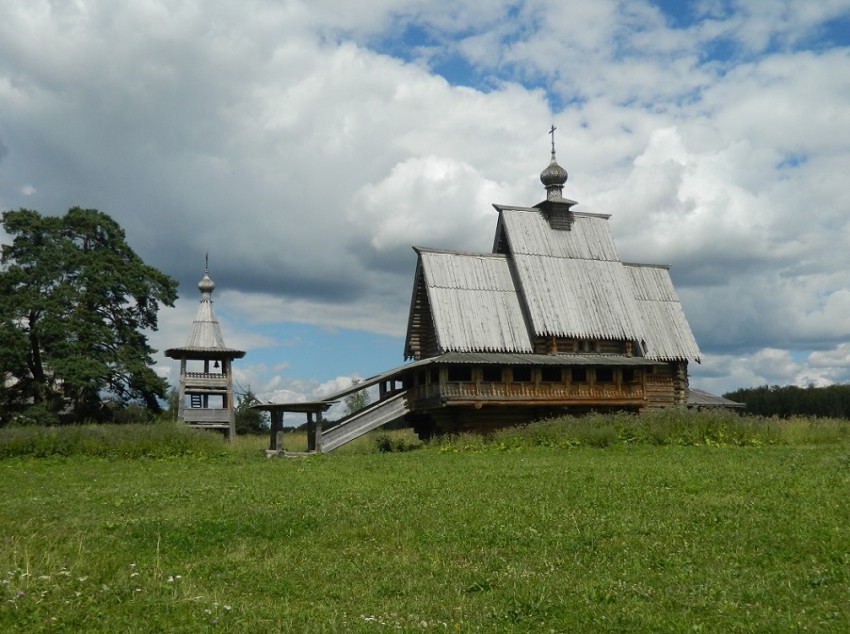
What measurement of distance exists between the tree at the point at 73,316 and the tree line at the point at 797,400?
158ft

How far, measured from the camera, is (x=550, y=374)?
32469 millimetres

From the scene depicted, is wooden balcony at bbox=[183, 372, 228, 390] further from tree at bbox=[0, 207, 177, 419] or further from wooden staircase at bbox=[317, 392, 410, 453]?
wooden staircase at bbox=[317, 392, 410, 453]

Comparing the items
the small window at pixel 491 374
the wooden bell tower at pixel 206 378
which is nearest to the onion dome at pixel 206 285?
the wooden bell tower at pixel 206 378

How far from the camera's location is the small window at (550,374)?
32.0m

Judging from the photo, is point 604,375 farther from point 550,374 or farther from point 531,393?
point 531,393

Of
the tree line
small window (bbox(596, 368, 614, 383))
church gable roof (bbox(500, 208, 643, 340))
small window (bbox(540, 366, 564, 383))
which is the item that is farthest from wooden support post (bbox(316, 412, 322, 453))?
the tree line

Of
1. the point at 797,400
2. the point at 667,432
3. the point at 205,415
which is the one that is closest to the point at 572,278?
the point at 667,432

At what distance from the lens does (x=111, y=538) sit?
34.0ft

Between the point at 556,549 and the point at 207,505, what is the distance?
609 cm

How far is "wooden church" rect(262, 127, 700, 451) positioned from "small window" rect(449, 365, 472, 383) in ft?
0.18

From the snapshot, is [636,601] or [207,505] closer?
[636,601]

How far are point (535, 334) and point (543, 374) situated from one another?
5.98 ft

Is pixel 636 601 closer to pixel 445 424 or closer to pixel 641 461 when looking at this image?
pixel 641 461

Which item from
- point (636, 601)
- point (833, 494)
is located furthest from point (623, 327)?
point (636, 601)
